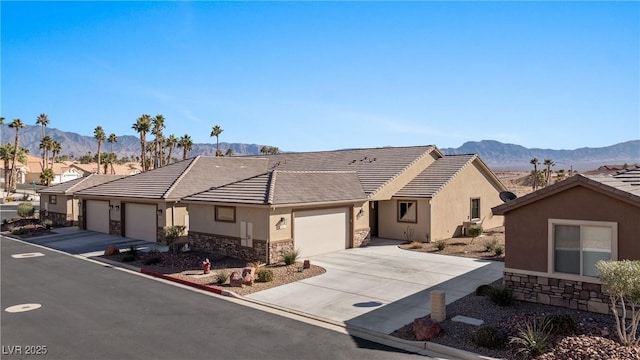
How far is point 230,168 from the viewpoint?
32.6 metres

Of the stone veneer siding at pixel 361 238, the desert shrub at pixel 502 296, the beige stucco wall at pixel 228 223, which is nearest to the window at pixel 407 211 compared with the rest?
the stone veneer siding at pixel 361 238

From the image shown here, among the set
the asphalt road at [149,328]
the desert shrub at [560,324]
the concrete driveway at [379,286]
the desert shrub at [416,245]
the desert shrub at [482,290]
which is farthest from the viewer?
the desert shrub at [416,245]

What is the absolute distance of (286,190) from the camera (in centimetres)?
2106

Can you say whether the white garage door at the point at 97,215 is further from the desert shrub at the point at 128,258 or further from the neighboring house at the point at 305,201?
the desert shrub at the point at 128,258

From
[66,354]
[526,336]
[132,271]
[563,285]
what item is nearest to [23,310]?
[66,354]

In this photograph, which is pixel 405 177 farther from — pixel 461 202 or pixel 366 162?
pixel 366 162

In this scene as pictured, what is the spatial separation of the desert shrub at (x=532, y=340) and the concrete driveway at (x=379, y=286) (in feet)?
9.46

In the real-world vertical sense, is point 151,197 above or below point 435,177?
below

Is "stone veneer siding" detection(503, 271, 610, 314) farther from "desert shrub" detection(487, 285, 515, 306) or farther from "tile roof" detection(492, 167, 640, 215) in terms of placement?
"tile roof" detection(492, 167, 640, 215)

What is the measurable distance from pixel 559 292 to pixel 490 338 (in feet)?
12.4

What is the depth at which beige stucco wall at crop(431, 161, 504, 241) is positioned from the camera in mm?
25812

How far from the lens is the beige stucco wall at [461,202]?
25.8 meters

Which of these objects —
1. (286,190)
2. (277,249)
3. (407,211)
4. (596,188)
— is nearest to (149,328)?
(277,249)

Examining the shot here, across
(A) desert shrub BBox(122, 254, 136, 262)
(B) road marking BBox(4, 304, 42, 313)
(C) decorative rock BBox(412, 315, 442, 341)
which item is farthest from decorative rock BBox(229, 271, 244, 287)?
(A) desert shrub BBox(122, 254, 136, 262)
